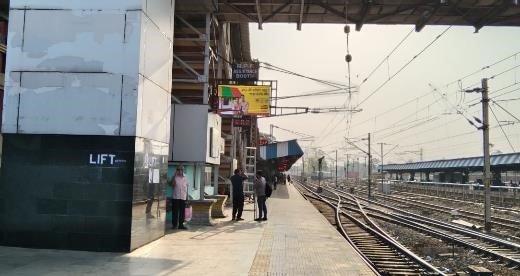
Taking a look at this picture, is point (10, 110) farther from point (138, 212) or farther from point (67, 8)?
point (138, 212)

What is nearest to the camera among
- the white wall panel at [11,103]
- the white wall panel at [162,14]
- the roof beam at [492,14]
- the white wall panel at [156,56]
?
the white wall panel at [11,103]

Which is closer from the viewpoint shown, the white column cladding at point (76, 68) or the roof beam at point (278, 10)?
the white column cladding at point (76, 68)

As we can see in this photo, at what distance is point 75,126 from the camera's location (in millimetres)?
9477

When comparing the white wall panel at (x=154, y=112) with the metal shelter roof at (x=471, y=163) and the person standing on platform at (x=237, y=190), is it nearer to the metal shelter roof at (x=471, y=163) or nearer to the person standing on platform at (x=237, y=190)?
the person standing on platform at (x=237, y=190)

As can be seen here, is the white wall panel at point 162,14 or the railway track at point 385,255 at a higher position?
the white wall panel at point 162,14

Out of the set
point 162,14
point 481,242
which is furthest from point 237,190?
point 481,242

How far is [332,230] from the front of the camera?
1507 cm

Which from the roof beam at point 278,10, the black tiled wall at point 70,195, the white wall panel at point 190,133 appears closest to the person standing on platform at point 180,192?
the white wall panel at point 190,133

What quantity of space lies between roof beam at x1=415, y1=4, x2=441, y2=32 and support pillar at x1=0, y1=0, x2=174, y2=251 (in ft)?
31.1

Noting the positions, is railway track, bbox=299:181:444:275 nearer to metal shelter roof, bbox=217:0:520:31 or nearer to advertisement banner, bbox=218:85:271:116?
advertisement banner, bbox=218:85:271:116

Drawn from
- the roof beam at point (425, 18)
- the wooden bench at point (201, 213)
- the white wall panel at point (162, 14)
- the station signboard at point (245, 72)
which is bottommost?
the wooden bench at point (201, 213)

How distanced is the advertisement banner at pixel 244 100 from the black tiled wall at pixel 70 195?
8.19 metres

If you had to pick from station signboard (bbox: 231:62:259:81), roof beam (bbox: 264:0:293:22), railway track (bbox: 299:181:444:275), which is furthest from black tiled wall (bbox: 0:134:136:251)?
station signboard (bbox: 231:62:259:81)

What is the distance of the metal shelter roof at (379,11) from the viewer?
52.3ft
